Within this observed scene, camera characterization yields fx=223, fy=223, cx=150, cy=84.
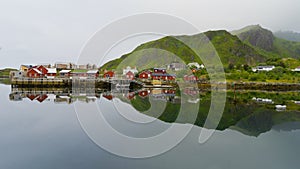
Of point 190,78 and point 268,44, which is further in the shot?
point 268,44

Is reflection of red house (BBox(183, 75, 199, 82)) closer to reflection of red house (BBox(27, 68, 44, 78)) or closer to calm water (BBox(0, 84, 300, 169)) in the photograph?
reflection of red house (BBox(27, 68, 44, 78))

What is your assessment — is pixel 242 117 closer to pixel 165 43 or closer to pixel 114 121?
pixel 114 121

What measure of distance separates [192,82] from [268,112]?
23869 millimetres

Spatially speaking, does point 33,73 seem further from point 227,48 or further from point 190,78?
point 227,48

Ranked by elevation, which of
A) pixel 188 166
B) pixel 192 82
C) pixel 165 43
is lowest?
pixel 188 166

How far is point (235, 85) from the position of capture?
35.3m

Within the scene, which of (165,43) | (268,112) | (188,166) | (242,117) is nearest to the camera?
(188,166)

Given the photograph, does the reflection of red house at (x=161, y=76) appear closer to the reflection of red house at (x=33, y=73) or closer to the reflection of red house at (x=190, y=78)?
the reflection of red house at (x=190, y=78)

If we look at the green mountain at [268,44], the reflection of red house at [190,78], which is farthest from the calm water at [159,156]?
the green mountain at [268,44]

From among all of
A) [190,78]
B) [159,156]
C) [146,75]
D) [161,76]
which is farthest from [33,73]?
[159,156]

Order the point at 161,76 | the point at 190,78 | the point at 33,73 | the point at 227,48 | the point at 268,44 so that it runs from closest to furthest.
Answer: the point at 33,73 → the point at 190,78 → the point at 161,76 → the point at 227,48 → the point at 268,44

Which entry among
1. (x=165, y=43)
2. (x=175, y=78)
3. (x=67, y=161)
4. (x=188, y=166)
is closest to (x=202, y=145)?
(x=188, y=166)

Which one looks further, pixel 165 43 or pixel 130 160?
pixel 165 43

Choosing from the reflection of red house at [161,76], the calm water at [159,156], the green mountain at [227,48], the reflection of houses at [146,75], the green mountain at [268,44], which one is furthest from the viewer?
the green mountain at [268,44]
